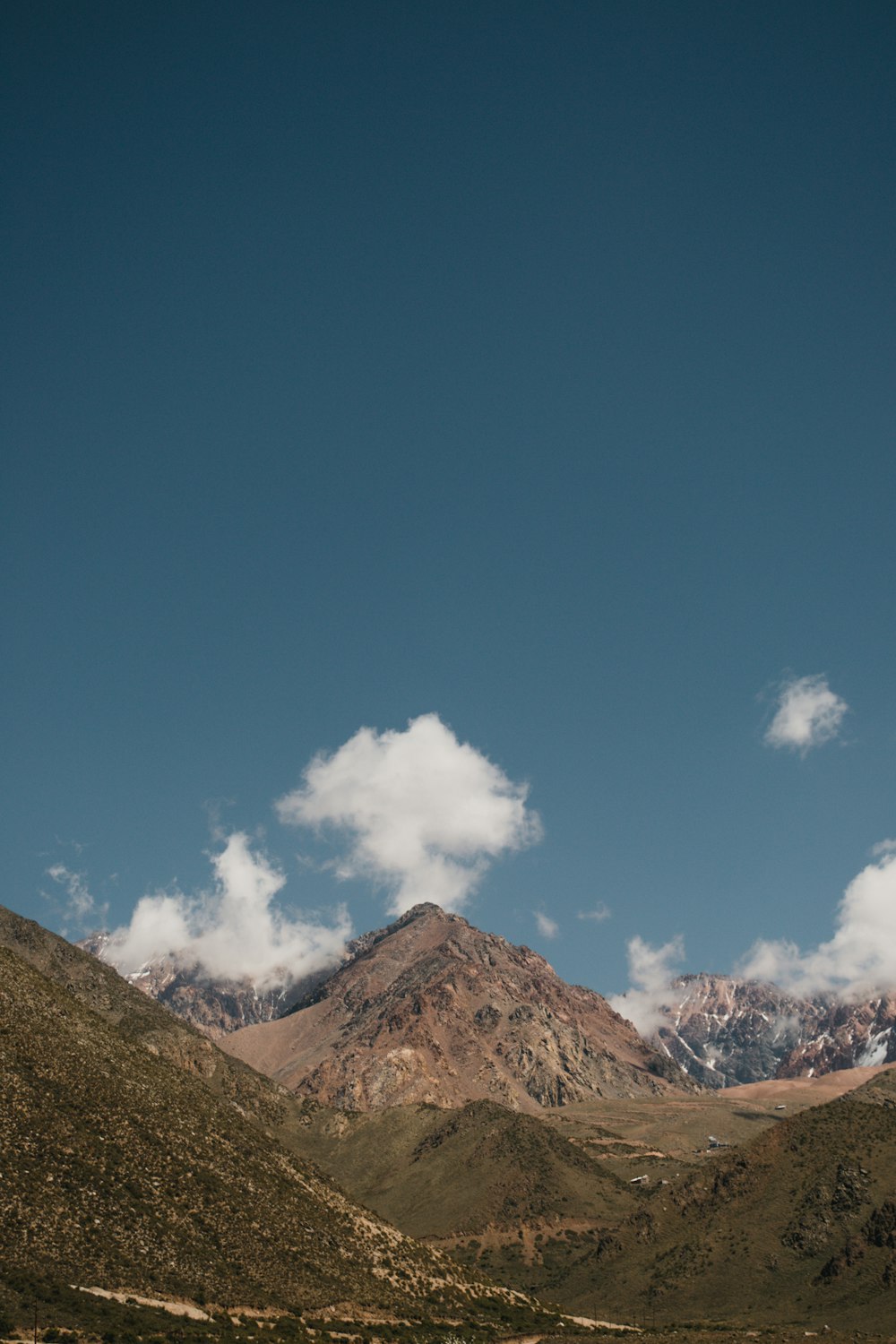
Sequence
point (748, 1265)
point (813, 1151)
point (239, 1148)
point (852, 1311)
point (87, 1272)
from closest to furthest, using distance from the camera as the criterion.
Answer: point (87, 1272)
point (239, 1148)
point (852, 1311)
point (748, 1265)
point (813, 1151)

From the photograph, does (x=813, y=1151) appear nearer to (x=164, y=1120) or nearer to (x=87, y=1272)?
(x=164, y=1120)

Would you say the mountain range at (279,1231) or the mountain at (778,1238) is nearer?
the mountain range at (279,1231)

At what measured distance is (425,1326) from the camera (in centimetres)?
9506

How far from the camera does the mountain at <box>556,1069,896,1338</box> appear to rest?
424 feet

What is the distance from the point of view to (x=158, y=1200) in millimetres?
89688

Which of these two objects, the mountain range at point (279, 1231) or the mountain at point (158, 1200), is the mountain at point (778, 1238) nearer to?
the mountain range at point (279, 1231)

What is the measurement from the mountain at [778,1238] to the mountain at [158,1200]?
128 feet

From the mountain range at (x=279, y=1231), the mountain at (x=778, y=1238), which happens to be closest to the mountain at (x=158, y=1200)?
the mountain range at (x=279, y=1231)

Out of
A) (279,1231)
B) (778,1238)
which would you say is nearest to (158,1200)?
(279,1231)

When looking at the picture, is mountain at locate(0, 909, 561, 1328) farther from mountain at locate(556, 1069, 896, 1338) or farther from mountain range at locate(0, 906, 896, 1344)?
mountain at locate(556, 1069, 896, 1338)

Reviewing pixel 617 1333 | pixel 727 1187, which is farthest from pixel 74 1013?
pixel 727 1187

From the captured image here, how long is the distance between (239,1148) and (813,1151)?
97.9 metres

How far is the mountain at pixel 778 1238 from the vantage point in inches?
5089

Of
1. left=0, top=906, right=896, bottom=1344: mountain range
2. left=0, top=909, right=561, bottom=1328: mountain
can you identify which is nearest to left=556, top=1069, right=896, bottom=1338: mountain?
left=0, top=906, right=896, bottom=1344: mountain range
